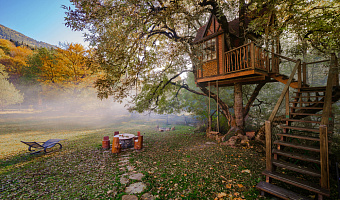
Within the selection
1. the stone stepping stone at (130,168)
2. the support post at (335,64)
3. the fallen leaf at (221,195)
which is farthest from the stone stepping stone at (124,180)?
the support post at (335,64)

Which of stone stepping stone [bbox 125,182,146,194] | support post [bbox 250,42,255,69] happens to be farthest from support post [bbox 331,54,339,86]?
stone stepping stone [bbox 125,182,146,194]

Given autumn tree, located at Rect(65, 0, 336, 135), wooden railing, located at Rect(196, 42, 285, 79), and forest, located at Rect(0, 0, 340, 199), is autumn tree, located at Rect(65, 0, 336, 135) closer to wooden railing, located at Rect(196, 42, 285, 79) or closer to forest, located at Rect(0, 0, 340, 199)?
forest, located at Rect(0, 0, 340, 199)

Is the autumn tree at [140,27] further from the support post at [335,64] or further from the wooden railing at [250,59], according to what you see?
the support post at [335,64]

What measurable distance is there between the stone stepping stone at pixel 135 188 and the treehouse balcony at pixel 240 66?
20.4 feet

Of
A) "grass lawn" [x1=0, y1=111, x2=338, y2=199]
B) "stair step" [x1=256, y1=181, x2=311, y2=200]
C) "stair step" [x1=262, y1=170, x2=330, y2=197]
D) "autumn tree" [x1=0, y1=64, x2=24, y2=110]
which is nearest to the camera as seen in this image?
"stair step" [x1=262, y1=170, x2=330, y2=197]

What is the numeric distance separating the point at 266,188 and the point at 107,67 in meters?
7.00

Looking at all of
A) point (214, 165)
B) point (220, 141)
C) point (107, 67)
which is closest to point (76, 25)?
point (107, 67)

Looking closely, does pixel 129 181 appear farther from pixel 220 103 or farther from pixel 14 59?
pixel 14 59

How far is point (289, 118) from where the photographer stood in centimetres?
471

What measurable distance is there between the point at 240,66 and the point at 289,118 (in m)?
3.12

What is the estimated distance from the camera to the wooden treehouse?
290cm

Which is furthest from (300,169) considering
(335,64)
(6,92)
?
(6,92)

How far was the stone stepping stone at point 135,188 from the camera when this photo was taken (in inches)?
135

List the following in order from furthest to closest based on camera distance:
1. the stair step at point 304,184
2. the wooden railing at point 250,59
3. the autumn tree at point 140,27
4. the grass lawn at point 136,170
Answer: the wooden railing at point 250,59 < the autumn tree at point 140,27 < the grass lawn at point 136,170 < the stair step at point 304,184
